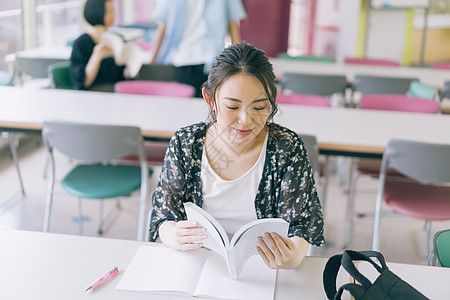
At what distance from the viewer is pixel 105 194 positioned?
2.43 meters

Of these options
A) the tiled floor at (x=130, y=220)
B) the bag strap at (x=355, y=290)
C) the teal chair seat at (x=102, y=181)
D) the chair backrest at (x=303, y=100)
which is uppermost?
the chair backrest at (x=303, y=100)

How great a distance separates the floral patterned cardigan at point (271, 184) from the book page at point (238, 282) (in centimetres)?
19

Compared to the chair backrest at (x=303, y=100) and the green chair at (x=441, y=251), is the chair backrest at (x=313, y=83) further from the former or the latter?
the green chair at (x=441, y=251)

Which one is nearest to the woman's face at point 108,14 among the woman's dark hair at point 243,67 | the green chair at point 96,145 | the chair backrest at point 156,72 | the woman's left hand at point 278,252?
the chair backrest at point 156,72

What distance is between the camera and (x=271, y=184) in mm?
1508

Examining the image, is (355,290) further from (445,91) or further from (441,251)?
(445,91)

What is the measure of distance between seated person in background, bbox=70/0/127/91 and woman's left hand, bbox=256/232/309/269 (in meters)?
2.46

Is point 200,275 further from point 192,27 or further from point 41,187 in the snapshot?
point 192,27

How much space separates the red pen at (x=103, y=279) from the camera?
4.01 ft

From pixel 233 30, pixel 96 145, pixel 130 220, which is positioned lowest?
pixel 130 220

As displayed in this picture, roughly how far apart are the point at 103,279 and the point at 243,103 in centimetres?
54

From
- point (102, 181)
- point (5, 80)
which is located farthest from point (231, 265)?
point (5, 80)

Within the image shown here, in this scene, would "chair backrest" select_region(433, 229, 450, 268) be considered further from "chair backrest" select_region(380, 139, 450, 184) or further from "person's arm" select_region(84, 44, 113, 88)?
"person's arm" select_region(84, 44, 113, 88)

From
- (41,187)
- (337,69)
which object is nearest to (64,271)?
(41,187)
